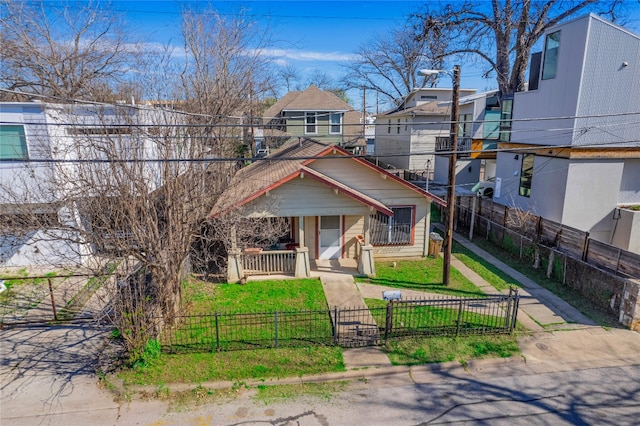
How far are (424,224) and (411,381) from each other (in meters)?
8.16

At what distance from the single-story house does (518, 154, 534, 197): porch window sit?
19.5 ft

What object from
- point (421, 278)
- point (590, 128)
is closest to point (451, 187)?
point (421, 278)

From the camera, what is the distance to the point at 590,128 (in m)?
15.1

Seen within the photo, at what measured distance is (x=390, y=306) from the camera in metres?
8.99

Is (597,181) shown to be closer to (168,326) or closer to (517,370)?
(517,370)

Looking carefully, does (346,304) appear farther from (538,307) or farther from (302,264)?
(538,307)

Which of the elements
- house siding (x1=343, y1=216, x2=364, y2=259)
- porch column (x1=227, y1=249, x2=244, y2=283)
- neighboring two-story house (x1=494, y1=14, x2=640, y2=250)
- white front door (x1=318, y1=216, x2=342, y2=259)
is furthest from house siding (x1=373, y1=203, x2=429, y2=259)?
porch column (x1=227, y1=249, x2=244, y2=283)

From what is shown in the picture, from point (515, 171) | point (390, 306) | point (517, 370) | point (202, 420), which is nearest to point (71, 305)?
point (202, 420)

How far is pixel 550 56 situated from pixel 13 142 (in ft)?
68.1

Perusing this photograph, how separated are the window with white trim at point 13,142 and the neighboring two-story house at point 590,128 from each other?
17.8 m

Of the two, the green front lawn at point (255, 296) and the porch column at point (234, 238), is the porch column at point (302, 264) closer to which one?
the green front lawn at point (255, 296)

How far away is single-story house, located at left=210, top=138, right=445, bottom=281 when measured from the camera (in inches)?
514

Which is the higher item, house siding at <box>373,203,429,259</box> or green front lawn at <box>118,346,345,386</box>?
Result: house siding at <box>373,203,429,259</box>

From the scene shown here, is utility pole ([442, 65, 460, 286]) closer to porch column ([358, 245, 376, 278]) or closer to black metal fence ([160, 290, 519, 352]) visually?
black metal fence ([160, 290, 519, 352])
